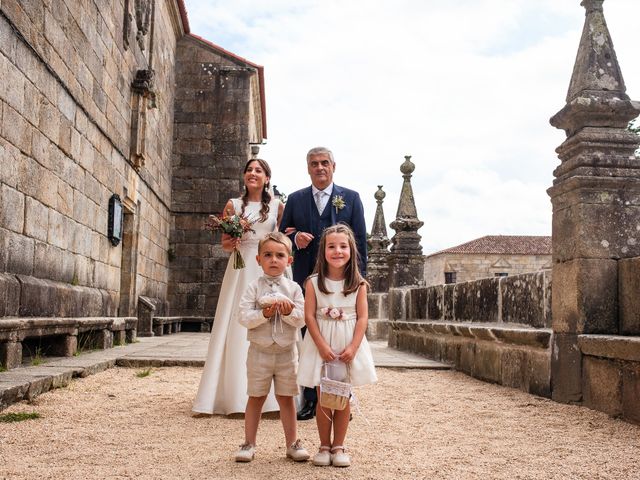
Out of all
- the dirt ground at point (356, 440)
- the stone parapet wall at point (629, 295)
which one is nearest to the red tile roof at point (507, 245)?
the dirt ground at point (356, 440)

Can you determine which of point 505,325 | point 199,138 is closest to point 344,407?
point 505,325

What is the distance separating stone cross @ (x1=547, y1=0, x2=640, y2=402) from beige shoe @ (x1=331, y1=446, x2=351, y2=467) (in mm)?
2447

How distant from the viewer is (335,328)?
130 inches

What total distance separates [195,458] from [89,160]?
643 cm

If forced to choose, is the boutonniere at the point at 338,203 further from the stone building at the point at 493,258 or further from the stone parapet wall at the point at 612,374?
the stone building at the point at 493,258

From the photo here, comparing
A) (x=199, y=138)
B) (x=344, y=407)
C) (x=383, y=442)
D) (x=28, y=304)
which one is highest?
(x=199, y=138)

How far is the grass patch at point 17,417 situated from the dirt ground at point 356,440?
8cm

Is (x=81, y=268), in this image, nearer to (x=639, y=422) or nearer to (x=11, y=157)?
(x=11, y=157)

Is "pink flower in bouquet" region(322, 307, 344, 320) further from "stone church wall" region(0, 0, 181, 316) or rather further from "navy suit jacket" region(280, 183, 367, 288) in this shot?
"stone church wall" region(0, 0, 181, 316)

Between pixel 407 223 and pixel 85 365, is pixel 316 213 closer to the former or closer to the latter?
pixel 85 365

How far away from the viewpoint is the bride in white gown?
14.9 feet

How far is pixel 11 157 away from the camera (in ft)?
19.4

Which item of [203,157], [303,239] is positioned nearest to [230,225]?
[303,239]

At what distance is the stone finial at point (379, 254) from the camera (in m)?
17.3
